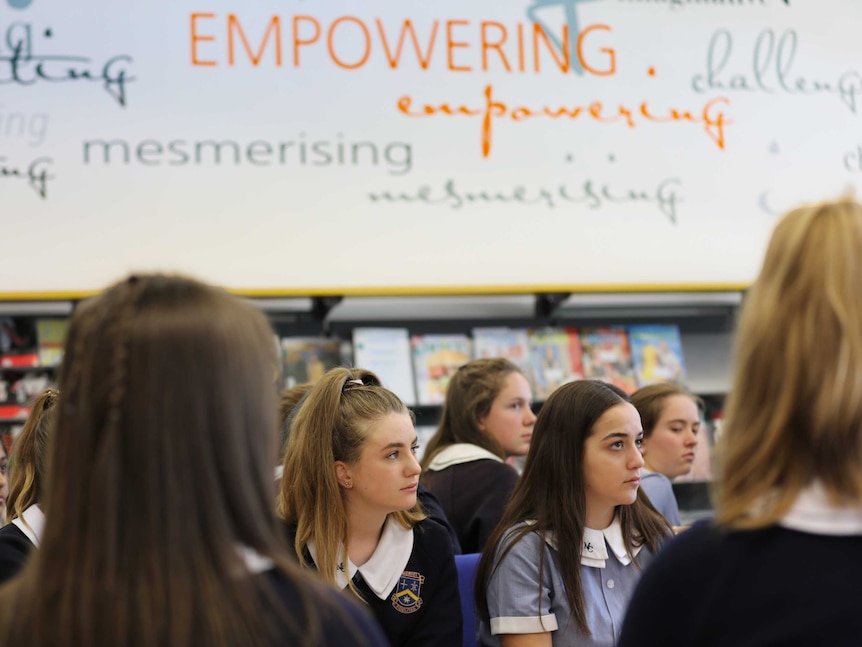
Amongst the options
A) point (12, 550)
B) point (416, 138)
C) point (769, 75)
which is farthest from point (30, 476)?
point (769, 75)

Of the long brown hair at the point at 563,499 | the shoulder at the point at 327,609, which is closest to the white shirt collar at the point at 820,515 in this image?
the shoulder at the point at 327,609

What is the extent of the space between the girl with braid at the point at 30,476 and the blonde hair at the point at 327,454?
59 cm

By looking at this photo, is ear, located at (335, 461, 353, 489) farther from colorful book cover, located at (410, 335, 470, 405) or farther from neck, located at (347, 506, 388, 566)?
colorful book cover, located at (410, 335, 470, 405)

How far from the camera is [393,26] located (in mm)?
4965

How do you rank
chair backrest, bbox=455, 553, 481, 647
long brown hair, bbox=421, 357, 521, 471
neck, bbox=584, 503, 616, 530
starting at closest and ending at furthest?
neck, bbox=584, 503, 616, 530
chair backrest, bbox=455, 553, 481, 647
long brown hair, bbox=421, 357, 521, 471

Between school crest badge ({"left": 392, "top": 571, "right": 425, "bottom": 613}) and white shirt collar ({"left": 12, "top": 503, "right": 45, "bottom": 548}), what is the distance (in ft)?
2.72

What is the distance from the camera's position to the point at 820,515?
3.37ft

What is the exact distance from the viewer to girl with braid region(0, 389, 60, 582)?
215 centimetres

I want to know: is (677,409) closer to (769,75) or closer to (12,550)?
(12,550)

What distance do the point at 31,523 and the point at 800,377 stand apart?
5.77 ft

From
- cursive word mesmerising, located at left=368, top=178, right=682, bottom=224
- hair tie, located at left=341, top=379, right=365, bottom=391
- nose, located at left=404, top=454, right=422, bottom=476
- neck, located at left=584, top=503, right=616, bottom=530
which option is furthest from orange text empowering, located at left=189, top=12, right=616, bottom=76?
neck, located at left=584, top=503, right=616, bottom=530

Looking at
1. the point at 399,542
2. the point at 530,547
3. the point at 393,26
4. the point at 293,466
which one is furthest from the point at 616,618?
the point at 393,26

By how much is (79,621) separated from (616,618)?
5.57ft

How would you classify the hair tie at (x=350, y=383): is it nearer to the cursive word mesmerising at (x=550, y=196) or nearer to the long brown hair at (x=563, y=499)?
the long brown hair at (x=563, y=499)
